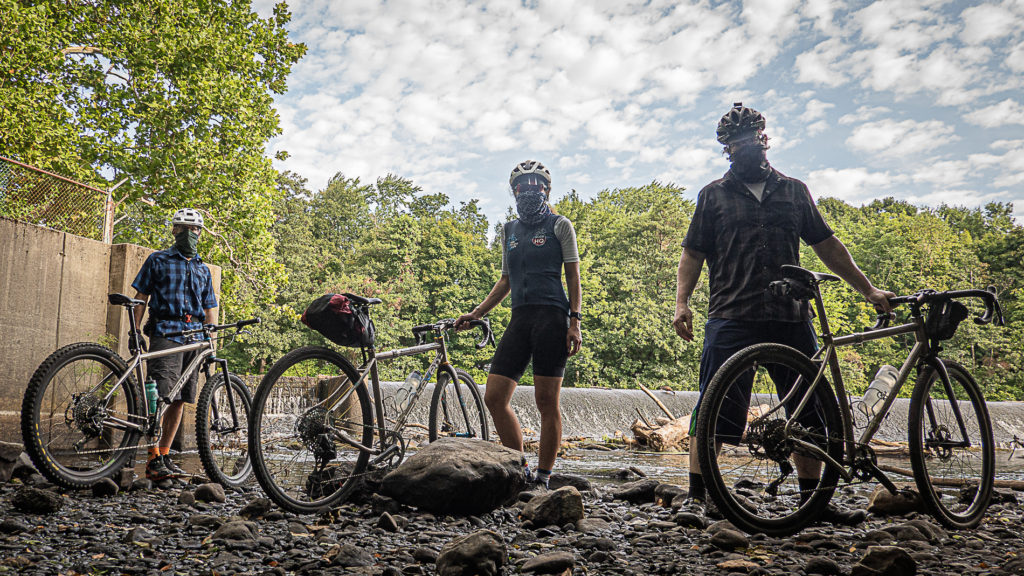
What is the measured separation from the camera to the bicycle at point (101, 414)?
4371 mm

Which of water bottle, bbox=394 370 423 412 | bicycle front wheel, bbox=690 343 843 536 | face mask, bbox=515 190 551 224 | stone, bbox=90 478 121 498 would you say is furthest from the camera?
face mask, bbox=515 190 551 224

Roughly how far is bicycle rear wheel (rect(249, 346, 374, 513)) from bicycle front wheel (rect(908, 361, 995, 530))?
3.00 metres

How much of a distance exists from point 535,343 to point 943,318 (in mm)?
2381

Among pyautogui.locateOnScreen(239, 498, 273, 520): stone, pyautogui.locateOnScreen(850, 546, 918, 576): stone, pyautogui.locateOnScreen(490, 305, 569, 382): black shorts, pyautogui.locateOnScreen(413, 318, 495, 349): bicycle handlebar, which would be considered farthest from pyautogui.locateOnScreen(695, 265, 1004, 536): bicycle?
pyautogui.locateOnScreen(239, 498, 273, 520): stone

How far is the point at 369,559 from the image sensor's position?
2805 millimetres

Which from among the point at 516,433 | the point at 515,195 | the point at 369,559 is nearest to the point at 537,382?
the point at 516,433

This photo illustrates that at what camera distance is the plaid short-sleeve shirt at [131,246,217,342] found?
17.9ft

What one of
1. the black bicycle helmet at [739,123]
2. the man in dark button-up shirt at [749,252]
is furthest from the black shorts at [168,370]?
the black bicycle helmet at [739,123]

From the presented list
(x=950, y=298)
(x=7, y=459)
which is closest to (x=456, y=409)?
(x=7, y=459)

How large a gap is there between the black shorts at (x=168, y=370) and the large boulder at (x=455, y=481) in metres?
2.28

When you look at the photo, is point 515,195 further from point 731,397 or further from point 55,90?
point 55,90

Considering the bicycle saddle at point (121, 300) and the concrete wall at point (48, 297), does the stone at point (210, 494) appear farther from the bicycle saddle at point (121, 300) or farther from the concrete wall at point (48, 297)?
the concrete wall at point (48, 297)

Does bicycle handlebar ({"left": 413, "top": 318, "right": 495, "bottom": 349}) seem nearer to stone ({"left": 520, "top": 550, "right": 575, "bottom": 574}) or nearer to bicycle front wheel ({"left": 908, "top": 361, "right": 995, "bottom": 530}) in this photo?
stone ({"left": 520, "top": 550, "right": 575, "bottom": 574})

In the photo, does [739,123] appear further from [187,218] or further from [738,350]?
[187,218]
